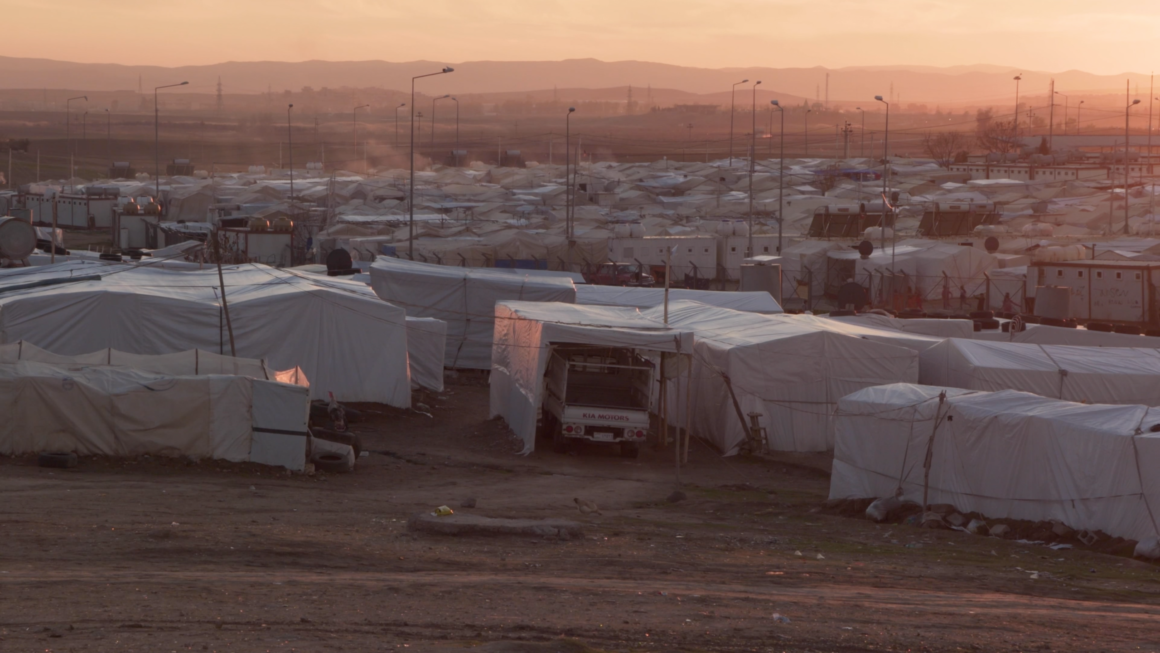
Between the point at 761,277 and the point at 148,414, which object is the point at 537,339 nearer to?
the point at 148,414

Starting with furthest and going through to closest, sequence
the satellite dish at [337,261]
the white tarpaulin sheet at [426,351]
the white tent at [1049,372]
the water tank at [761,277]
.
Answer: the water tank at [761,277] < the satellite dish at [337,261] < the white tarpaulin sheet at [426,351] < the white tent at [1049,372]

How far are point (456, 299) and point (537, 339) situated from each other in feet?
33.8

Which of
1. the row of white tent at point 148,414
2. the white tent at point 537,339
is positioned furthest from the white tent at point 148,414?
the white tent at point 537,339

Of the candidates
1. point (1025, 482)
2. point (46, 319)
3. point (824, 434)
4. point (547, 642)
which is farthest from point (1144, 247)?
point (547, 642)


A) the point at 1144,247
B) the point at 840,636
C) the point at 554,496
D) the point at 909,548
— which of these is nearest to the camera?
the point at 840,636

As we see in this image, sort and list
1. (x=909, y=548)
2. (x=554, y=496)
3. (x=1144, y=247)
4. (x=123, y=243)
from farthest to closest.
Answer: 1. (x=123, y=243)
2. (x=1144, y=247)
3. (x=554, y=496)
4. (x=909, y=548)

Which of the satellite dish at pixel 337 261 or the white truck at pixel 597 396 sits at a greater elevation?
the satellite dish at pixel 337 261

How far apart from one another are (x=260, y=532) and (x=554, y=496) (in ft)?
17.7

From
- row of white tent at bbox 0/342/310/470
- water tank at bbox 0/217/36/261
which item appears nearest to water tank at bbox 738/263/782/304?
water tank at bbox 0/217/36/261

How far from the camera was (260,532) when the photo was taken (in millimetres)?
13102

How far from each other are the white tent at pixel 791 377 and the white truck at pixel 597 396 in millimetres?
1602

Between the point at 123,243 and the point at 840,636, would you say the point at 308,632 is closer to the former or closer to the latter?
the point at 840,636

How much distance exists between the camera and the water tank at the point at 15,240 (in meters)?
34.2

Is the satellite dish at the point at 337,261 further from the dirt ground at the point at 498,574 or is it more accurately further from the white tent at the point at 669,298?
the dirt ground at the point at 498,574
